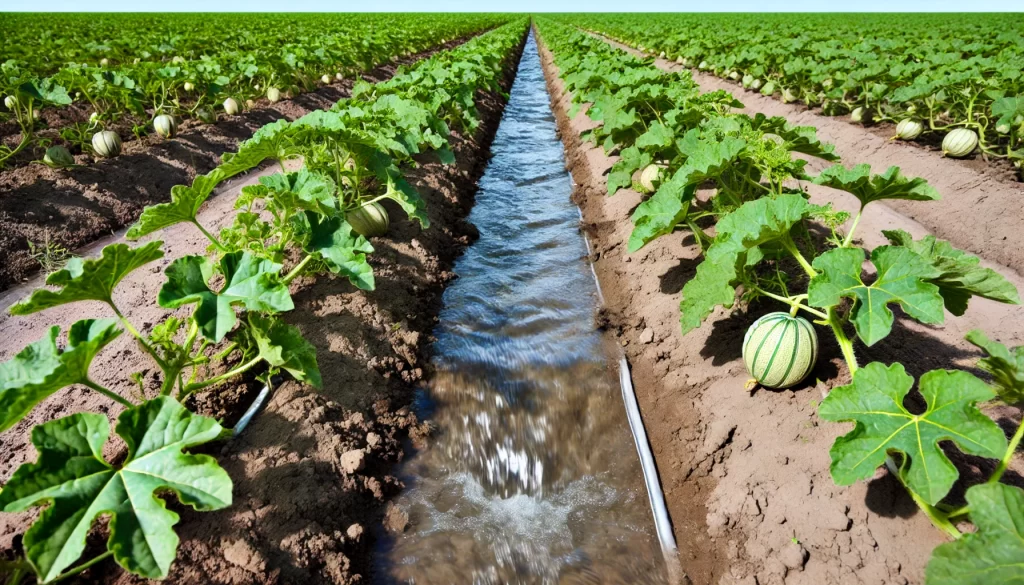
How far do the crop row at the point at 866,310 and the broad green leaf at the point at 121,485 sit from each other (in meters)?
2.50

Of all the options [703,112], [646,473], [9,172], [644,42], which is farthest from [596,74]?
[644,42]

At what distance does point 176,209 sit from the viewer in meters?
3.01

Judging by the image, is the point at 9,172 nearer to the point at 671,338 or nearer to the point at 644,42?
the point at 671,338

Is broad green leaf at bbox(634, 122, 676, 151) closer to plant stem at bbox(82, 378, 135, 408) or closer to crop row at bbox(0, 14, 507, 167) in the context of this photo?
plant stem at bbox(82, 378, 135, 408)

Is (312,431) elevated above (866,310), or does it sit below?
below

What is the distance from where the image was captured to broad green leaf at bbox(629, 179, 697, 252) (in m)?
3.53

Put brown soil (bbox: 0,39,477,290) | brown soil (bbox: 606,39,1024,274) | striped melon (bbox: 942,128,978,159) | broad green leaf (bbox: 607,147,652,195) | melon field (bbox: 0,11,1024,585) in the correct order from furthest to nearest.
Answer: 1. striped melon (bbox: 942,128,978,159)
2. brown soil (bbox: 606,39,1024,274)
3. brown soil (bbox: 0,39,477,290)
4. broad green leaf (bbox: 607,147,652,195)
5. melon field (bbox: 0,11,1024,585)

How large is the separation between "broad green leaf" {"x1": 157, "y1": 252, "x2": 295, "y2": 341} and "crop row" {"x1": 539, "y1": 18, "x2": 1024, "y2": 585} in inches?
89.8

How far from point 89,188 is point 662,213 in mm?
6661

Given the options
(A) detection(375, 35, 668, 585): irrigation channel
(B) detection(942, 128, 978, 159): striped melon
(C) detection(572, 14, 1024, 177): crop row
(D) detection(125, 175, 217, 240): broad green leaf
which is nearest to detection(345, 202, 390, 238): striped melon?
(A) detection(375, 35, 668, 585): irrigation channel

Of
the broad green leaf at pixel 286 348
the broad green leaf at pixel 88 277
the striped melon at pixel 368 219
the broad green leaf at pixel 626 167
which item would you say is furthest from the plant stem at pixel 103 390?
the broad green leaf at pixel 626 167

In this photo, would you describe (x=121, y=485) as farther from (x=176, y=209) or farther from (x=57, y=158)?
(x=57, y=158)

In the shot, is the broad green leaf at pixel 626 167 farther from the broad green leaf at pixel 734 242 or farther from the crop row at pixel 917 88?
the crop row at pixel 917 88

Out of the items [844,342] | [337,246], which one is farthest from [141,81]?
[844,342]
